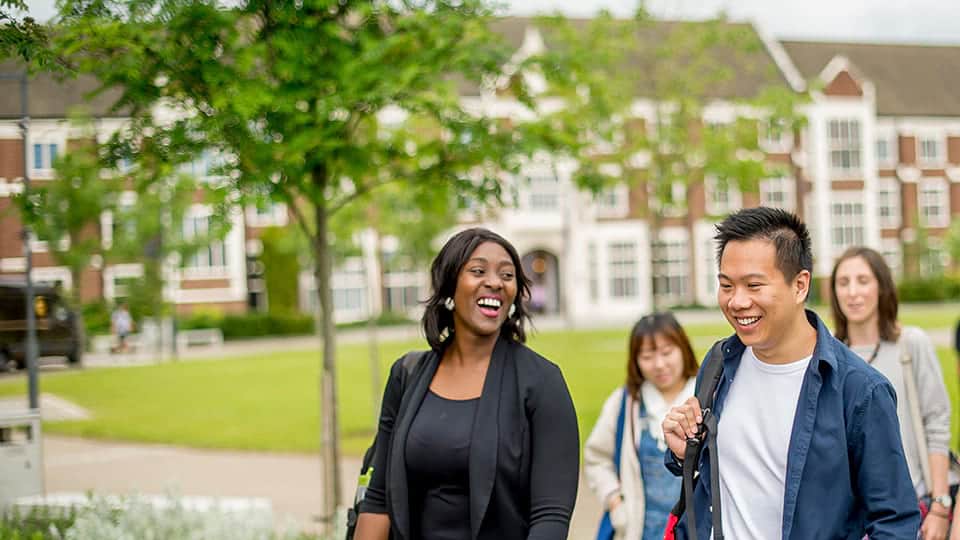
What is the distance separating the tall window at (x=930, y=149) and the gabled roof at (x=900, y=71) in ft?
3.99

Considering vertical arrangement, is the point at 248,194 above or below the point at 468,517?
above

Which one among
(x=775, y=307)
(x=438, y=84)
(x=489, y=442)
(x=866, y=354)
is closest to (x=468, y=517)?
(x=489, y=442)

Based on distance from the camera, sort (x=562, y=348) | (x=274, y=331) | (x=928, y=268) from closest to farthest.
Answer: (x=562, y=348), (x=274, y=331), (x=928, y=268)

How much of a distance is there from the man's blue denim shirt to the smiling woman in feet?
2.44

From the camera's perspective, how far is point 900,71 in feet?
183

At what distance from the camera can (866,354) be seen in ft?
14.9

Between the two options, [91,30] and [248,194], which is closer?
[91,30]

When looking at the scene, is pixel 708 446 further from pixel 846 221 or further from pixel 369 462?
pixel 846 221

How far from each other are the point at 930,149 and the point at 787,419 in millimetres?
56595

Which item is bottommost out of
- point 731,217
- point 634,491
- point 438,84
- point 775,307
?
point 634,491

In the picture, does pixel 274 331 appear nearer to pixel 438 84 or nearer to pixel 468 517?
pixel 438 84

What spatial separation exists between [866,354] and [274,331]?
122 ft

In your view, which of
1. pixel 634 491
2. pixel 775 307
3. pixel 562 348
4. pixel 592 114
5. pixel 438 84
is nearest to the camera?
pixel 775 307

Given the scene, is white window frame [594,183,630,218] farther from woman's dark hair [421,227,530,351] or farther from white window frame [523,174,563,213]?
woman's dark hair [421,227,530,351]
